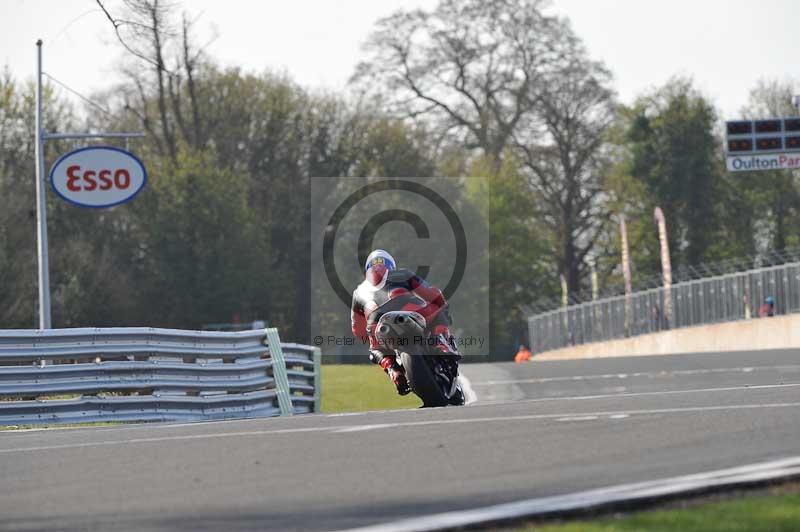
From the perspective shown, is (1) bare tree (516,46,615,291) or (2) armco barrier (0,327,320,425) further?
(1) bare tree (516,46,615,291)

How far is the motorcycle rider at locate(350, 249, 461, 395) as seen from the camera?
14297 mm

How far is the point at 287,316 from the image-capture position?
6234 centimetres

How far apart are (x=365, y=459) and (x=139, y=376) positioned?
8761 millimetres

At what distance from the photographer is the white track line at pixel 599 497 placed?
21.1 ft

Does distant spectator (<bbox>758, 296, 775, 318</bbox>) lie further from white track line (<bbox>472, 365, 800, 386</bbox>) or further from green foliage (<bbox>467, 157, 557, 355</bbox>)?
green foliage (<bbox>467, 157, 557, 355</bbox>)

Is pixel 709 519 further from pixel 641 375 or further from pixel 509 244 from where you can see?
pixel 509 244

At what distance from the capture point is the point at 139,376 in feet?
55.8

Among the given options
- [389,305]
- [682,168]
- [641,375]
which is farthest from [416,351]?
[682,168]

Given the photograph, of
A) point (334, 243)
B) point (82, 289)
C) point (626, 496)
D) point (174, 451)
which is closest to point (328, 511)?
point (626, 496)

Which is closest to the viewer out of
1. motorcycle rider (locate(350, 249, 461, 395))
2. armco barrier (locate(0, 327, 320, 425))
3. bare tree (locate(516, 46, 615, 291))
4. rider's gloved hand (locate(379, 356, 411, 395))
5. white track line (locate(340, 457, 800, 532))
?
white track line (locate(340, 457, 800, 532))

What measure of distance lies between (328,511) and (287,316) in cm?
5552

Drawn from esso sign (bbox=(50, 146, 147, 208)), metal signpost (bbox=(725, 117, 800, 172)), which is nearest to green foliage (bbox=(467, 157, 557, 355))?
metal signpost (bbox=(725, 117, 800, 172))

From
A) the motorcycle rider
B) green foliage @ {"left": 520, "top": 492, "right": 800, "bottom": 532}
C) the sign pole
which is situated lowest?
green foliage @ {"left": 520, "top": 492, "right": 800, "bottom": 532}

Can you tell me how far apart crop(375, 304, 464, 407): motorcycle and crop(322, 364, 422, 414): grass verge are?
7.79 m
